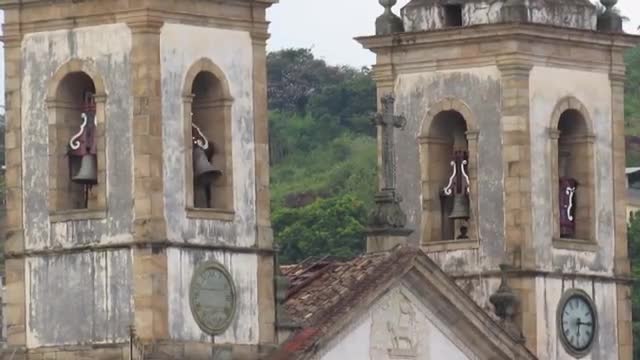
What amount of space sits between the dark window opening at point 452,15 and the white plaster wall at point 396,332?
5181 mm

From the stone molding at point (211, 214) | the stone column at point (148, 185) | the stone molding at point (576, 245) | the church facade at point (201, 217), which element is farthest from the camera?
the stone molding at point (576, 245)

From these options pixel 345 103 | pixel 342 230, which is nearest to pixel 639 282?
pixel 342 230

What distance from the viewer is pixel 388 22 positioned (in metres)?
56.4

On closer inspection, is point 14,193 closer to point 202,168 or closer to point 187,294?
point 202,168

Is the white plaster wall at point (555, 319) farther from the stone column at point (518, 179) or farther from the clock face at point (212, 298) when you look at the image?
the clock face at point (212, 298)

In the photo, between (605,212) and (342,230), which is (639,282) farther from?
(605,212)

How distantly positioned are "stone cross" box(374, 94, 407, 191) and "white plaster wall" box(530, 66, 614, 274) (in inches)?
102

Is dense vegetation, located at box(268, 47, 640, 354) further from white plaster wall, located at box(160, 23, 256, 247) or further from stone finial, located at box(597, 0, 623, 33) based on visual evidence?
white plaster wall, located at box(160, 23, 256, 247)

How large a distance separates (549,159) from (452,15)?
7.95 ft

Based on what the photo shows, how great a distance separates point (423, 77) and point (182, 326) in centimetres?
768

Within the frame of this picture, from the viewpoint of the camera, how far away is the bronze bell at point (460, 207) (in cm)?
5594

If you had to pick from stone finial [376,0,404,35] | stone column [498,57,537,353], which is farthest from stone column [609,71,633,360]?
stone finial [376,0,404,35]

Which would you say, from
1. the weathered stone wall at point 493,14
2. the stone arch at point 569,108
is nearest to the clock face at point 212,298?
the weathered stone wall at point 493,14

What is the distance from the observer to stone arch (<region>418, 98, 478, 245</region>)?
2200 inches
